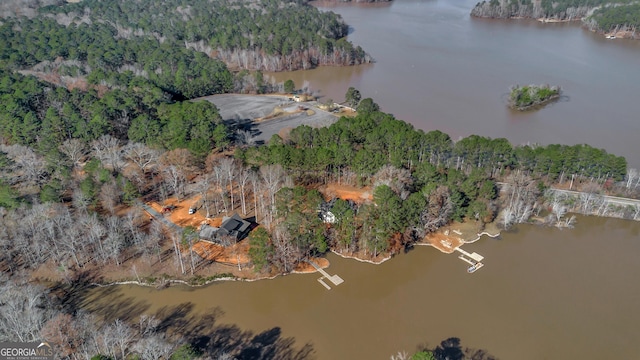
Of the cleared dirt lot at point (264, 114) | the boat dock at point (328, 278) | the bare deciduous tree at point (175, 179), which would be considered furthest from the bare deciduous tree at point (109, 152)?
the boat dock at point (328, 278)

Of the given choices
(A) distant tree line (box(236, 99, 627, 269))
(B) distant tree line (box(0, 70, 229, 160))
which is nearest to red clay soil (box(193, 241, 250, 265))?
(A) distant tree line (box(236, 99, 627, 269))

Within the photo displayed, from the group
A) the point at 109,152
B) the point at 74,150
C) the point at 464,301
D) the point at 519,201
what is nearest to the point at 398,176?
the point at 519,201

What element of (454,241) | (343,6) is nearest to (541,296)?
(454,241)

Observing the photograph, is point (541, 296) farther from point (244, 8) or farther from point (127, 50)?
point (244, 8)

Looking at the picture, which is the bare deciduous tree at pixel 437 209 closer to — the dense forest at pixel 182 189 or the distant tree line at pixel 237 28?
the dense forest at pixel 182 189

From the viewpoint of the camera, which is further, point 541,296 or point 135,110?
point 135,110

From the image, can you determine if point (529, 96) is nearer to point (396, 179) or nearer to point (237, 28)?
point (396, 179)
